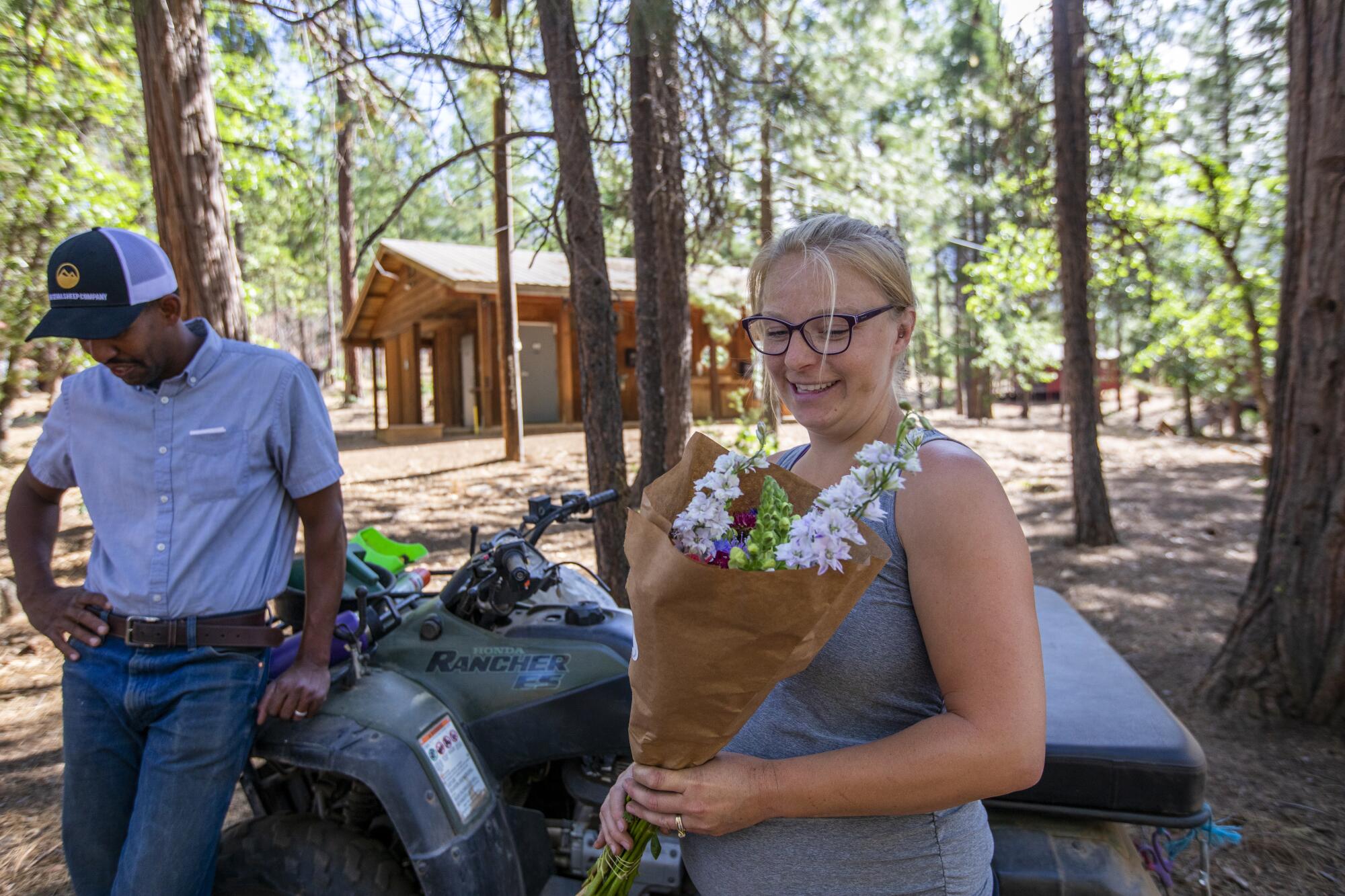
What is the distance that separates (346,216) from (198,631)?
2362cm

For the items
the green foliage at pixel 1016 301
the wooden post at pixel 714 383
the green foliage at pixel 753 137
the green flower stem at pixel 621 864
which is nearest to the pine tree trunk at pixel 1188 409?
the green foliage at pixel 753 137

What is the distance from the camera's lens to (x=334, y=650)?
2389 millimetres

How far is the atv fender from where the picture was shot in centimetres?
198

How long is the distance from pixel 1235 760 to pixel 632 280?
1601 centimetres

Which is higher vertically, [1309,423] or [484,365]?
[484,365]

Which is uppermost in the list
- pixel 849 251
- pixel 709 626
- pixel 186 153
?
pixel 186 153

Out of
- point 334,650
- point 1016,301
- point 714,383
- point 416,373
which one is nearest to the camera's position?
point 334,650

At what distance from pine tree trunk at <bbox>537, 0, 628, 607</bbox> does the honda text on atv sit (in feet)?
7.85

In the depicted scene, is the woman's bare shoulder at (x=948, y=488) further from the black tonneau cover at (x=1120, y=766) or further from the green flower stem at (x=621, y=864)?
the black tonneau cover at (x=1120, y=766)

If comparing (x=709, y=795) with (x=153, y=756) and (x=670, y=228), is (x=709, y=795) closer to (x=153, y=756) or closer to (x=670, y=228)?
(x=153, y=756)

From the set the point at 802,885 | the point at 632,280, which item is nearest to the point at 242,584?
the point at 802,885

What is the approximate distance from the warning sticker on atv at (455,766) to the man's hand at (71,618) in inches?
35.9

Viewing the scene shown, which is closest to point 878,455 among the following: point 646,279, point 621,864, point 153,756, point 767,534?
point 767,534

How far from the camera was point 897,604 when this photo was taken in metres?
1.21
